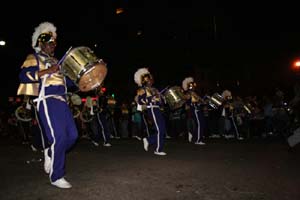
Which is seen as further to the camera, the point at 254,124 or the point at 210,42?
the point at 210,42

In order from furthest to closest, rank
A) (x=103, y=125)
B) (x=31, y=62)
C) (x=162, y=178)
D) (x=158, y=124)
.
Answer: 1. (x=103, y=125)
2. (x=158, y=124)
3. (x=162, y=178)
4. (x=31, y=62)

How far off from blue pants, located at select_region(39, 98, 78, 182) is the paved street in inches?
13.7

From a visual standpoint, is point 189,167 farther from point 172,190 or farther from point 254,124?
point 254,124

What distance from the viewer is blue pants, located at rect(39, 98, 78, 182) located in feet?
17.4

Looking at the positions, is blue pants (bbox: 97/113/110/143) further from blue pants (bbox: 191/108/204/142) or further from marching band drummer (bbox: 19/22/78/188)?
marching band drummer (bbox: 19/22/78/188)

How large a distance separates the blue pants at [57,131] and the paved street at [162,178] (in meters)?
0.35

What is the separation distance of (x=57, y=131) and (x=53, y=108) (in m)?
0.38

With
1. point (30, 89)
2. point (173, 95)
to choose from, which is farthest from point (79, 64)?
point (173, 95)

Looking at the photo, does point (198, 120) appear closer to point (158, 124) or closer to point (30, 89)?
point (158, 124)

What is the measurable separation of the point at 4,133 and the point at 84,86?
51.0ft

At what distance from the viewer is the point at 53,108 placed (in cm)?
539

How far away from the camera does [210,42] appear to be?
116ft

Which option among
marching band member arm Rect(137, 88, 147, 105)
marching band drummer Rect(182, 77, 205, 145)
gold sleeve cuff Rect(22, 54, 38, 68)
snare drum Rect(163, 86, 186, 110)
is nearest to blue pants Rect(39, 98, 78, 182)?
gold sleeve cuff Rect(22, 54, 38, 68)

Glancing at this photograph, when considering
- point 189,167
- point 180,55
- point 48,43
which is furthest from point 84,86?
point 180,55
